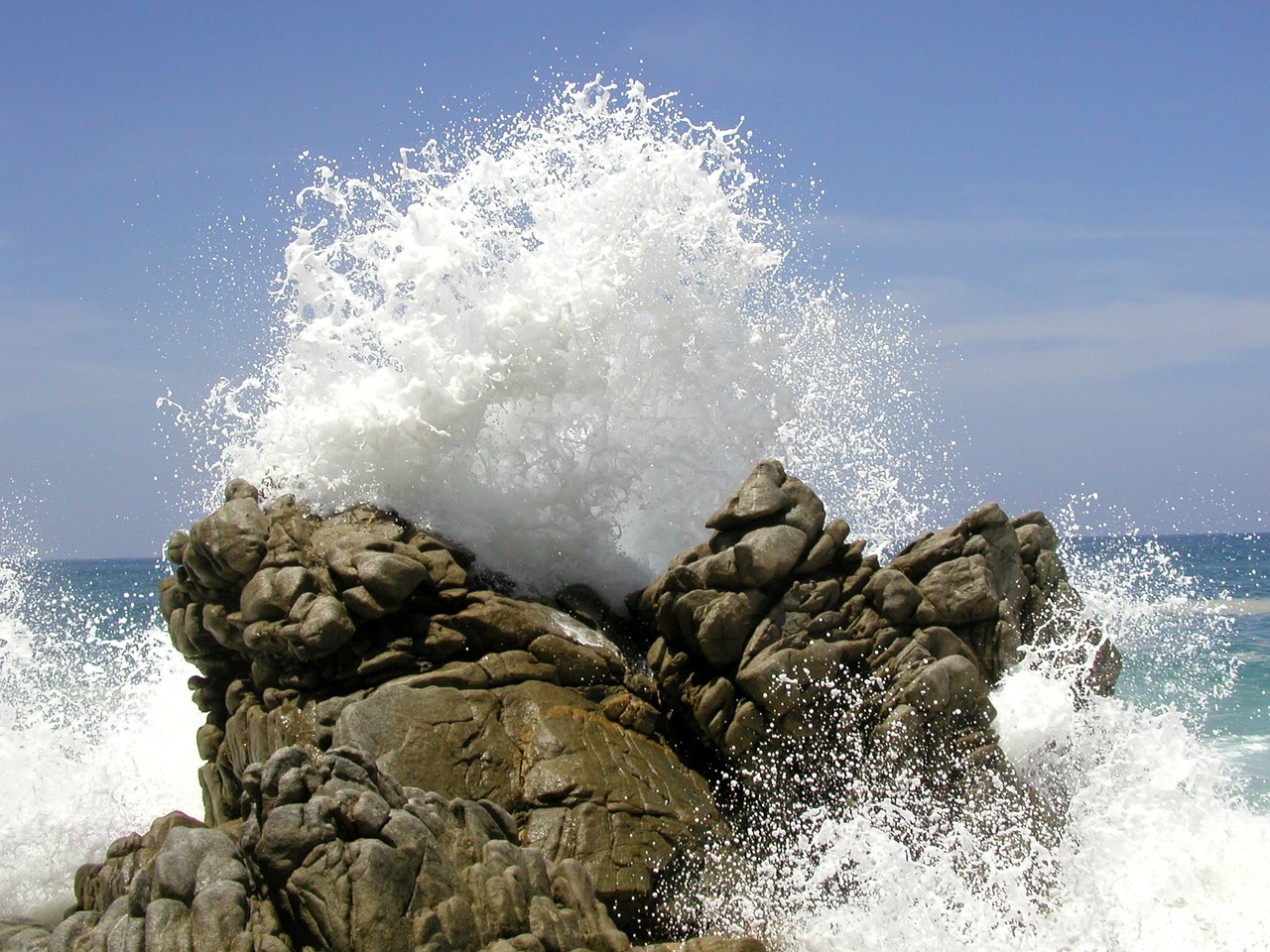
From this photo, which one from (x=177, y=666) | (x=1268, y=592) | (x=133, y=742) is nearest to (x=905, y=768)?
(x=133, y=742)

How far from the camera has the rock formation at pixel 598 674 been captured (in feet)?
26.1

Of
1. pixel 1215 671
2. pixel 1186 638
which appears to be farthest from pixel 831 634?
pixel 1186 638

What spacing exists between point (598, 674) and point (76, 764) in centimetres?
589

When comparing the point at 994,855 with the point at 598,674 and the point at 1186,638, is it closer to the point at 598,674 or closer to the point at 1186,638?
the point at 598,674

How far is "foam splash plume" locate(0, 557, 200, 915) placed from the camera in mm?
9922

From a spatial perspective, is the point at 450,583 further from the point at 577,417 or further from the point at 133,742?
the point at 133,742

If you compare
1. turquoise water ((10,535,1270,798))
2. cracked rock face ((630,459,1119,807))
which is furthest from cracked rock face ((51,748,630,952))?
turquoise water ((10,535,1270,798))

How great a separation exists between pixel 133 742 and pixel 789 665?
7.41 metres

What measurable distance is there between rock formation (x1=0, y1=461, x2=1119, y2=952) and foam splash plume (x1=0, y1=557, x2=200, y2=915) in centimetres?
129

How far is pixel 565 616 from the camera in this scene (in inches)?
388

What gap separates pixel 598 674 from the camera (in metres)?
9.36

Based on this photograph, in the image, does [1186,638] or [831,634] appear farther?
[1186,638]

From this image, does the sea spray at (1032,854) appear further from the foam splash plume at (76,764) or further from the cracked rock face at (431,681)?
the foam splash plume at (76,764)

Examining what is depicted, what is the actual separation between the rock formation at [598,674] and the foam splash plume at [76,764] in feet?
4.22
